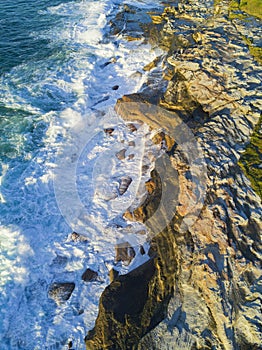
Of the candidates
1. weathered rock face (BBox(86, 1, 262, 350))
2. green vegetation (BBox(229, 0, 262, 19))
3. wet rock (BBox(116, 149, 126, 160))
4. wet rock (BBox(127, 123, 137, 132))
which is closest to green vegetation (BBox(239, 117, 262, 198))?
weathered rock face (BBox(86, 1, 262, 350))

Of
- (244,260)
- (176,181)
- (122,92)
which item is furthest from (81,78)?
(244,260)

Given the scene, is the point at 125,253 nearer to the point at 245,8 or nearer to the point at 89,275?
the point at 89,275

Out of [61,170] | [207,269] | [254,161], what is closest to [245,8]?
[254,161]

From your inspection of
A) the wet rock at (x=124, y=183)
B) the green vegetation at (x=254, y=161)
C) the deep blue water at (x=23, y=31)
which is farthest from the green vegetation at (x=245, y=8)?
the wet rock at (x=124, y=183)

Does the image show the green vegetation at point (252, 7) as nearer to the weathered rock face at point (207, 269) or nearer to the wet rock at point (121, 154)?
the weathered rock face at point (207, 269)

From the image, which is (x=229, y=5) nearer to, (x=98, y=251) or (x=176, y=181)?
(x=176, y=181)

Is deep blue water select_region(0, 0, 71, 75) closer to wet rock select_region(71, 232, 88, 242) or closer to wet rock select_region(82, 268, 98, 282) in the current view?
wet rock select_region(71, 232, 88, 242)
